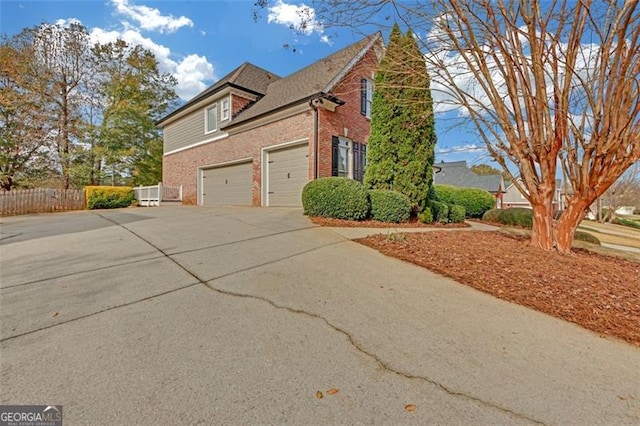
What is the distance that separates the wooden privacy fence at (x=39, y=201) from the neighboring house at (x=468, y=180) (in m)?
31.6

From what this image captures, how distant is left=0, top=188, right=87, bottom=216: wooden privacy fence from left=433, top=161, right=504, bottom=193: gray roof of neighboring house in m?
32.6

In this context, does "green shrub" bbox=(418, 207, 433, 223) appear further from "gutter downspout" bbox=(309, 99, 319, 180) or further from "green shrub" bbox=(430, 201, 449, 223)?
"gutter downspout" bbox=(309, 99, 319, 180)

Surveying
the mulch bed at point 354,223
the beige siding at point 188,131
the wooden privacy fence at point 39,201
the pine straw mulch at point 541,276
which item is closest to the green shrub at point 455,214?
the mulch bed at point 354,223

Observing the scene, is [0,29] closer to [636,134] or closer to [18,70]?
[18,70]

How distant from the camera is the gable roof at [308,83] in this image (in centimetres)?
1030

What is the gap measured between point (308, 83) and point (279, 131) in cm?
264

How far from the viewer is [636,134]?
14.2ft

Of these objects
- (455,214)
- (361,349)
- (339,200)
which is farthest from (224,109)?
(361,349)

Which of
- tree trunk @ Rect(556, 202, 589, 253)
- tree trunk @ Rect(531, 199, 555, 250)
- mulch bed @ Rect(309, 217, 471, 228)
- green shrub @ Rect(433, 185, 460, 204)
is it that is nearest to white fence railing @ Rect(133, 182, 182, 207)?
mulch bed @ Rect(309, 217, 471, 228)

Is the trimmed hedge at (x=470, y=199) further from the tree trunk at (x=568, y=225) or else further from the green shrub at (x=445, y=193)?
the tree trunk at (x=568, y=225)

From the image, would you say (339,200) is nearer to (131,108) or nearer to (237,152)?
(237,152)

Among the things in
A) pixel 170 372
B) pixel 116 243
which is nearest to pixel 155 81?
pixel 116 243

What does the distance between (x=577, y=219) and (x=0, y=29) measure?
25560 millimetres

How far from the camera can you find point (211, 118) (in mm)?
14750
